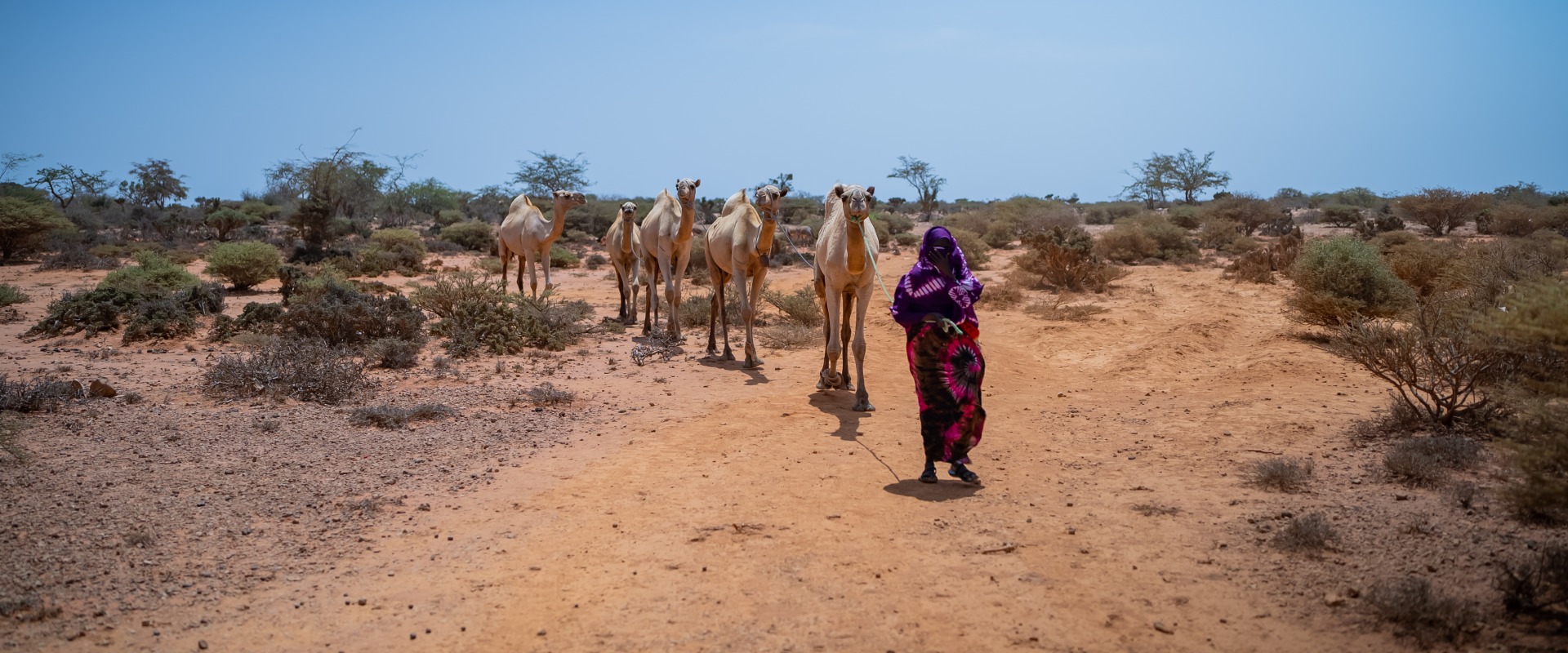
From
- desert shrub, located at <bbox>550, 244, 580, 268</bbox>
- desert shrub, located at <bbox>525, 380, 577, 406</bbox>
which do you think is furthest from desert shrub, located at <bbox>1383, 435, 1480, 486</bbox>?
desert shrub, located at <bbox>550, 244, 580, 268</bbox>

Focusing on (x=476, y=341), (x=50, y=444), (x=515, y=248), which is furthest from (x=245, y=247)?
(x=50, y=444)

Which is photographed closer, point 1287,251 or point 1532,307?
point 1532,307

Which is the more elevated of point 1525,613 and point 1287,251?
point 1287,251

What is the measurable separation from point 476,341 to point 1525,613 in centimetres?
911

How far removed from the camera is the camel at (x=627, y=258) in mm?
12812

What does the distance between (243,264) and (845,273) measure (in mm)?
12758

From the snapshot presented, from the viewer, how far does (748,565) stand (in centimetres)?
432

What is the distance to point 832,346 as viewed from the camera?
26.7 feet

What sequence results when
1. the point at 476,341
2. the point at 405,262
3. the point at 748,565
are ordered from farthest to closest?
the point at 405,262 → the point at 476,341 → the point at 748,565

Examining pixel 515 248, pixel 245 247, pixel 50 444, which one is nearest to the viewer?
pixel 50 444

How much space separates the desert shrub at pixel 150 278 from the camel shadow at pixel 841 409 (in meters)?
8.94

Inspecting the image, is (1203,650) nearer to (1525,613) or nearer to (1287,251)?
(1525,613)

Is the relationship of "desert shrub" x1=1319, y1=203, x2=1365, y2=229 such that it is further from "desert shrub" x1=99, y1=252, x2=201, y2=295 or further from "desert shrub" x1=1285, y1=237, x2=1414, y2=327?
"desert shrub" x1=99, y1=252, x2=201, y2=295

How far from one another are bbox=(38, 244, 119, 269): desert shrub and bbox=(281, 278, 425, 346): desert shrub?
40.9 ft
